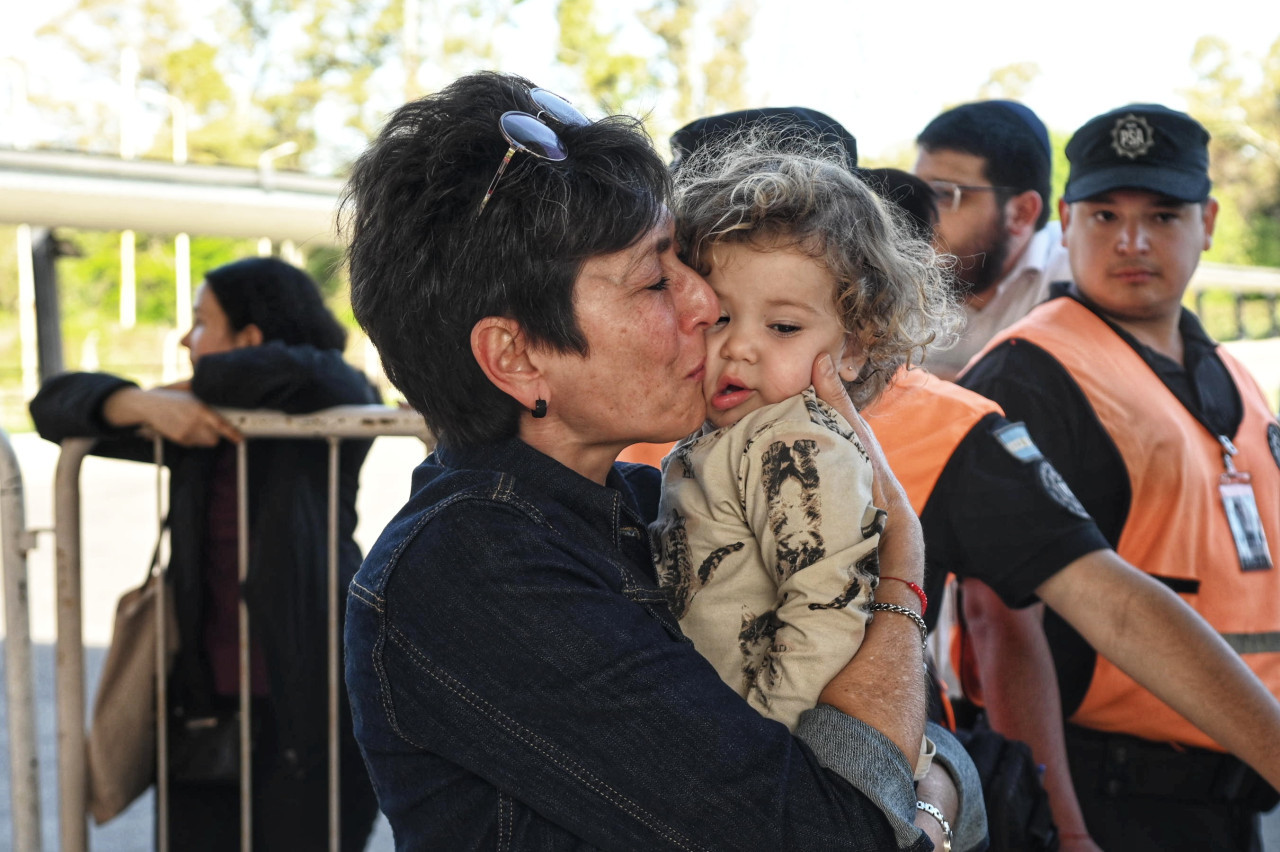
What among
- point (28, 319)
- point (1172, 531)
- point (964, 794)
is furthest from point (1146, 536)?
point (28, 319)

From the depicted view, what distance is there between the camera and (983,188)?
3.39m

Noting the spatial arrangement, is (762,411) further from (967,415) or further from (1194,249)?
(1194,249)

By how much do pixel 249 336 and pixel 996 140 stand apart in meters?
2.41

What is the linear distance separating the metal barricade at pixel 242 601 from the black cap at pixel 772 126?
3.49 ft

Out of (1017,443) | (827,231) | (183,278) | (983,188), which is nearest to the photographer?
(827,231)

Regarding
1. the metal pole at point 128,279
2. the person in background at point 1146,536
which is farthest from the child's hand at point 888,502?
the metal pole at point 128,279

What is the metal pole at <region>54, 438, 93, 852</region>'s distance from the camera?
3.00m

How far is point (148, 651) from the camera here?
129 inches

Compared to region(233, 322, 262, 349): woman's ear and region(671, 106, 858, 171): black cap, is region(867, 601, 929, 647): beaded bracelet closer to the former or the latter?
region(671, 106, 858, 171): black cap

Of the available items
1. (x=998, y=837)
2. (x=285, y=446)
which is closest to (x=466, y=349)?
(x=998, y=837)

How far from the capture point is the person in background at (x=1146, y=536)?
2.36 meters

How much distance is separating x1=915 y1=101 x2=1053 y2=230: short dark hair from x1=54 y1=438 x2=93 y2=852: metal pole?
101 inches

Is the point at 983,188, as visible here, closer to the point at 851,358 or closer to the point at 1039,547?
the point at 1039,547

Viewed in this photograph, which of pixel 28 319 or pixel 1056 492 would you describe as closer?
pixel 1056 492
